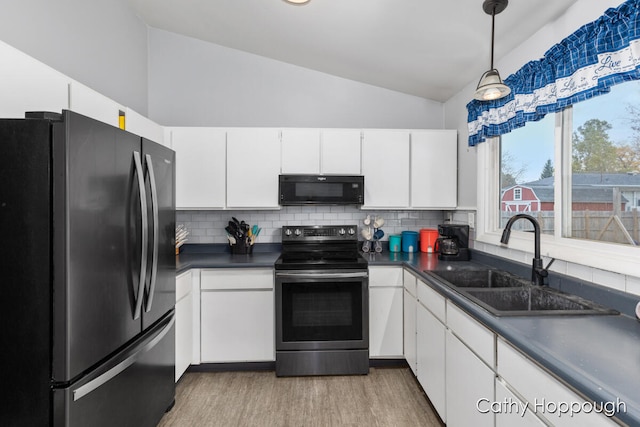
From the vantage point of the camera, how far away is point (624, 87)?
149 centimetres

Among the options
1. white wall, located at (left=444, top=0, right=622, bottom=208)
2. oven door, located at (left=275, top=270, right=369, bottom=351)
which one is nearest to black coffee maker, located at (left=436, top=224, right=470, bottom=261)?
white wall, located at (left=444, top=0, right=622, bottom=208)

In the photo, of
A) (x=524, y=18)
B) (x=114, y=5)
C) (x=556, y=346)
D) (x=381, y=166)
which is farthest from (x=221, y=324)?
(x=524, y=18)

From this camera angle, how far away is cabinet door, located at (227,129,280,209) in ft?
9.60

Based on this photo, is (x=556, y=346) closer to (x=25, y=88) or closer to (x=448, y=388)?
(x=448, y=388)

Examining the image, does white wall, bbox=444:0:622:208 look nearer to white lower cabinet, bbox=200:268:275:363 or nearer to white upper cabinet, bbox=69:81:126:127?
white lower cabinet, bbox=200:268:275:363

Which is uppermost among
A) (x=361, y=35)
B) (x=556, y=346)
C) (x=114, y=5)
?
(x=114, y=5)

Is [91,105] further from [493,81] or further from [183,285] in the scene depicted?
[493,81]

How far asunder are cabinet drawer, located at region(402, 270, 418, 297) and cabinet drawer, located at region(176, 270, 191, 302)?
165 cm

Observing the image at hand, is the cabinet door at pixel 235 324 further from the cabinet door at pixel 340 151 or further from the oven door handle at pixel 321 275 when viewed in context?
the cabinet door at pixel 340 151

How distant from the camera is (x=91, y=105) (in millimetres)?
1776

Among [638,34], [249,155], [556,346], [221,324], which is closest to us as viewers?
[556,346]

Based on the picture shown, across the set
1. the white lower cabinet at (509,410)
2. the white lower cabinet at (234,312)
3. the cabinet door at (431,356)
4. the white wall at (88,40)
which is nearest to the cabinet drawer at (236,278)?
the white lower cabinet at (234,312)

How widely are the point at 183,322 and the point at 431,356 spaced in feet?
5.61

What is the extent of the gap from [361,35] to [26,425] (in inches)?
103
